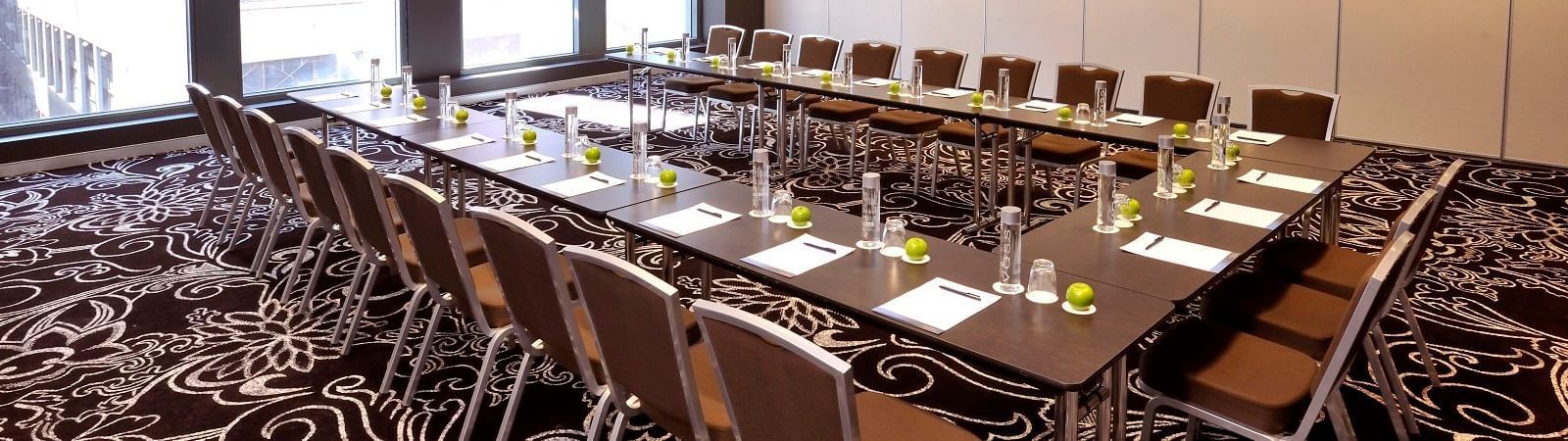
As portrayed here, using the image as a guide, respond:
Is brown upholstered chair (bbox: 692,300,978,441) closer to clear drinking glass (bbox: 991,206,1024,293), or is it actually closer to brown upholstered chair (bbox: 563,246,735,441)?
brown upholstered chair (bbox: 563,246,735,441)

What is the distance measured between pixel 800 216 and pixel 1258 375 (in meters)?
1.41

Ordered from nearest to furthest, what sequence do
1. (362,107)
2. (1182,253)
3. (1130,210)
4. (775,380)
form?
(775,380) → (1182,253) → (1130,210) → (362,107)

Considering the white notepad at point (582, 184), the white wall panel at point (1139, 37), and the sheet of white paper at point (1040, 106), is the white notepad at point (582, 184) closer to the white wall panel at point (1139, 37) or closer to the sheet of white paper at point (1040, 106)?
the sheet of white paper at point (1040, 106)

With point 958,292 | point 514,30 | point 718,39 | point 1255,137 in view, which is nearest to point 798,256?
point 958,292

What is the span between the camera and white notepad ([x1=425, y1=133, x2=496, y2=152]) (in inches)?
211

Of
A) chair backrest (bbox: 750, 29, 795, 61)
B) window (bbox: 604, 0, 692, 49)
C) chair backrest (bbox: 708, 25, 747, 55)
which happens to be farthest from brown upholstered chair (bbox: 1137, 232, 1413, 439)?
window (bbox: 604, 0, 692, 49)

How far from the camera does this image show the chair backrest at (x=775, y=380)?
2.16m

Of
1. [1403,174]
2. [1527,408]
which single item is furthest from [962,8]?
[1527,408]

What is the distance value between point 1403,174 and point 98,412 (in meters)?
7.57

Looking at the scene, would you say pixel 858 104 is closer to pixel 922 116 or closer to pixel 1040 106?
pixel 922 116

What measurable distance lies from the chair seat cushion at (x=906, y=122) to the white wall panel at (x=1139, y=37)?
3.21 m

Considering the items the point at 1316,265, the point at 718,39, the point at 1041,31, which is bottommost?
the point at 1316,265

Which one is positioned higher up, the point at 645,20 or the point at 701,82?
the point at 645,20

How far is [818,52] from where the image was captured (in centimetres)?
892
